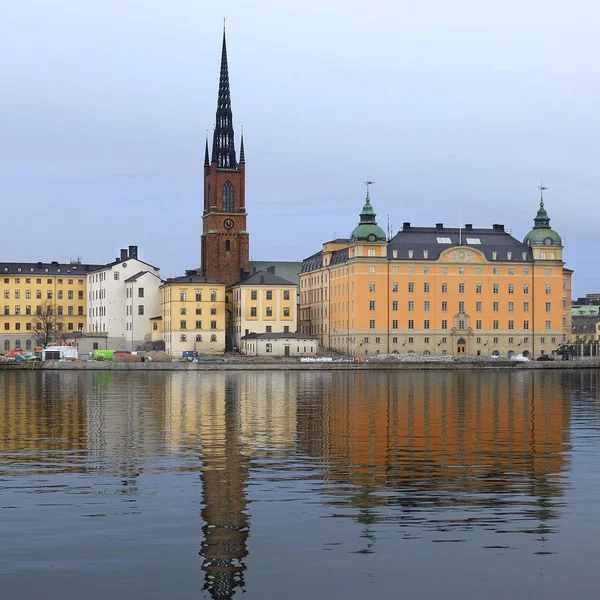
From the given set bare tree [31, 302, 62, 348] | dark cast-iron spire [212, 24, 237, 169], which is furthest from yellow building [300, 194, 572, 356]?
bare tree [31, 302, 62, 348]

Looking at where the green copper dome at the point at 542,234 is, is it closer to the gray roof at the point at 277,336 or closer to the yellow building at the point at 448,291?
the yellow building at the point at 448,291

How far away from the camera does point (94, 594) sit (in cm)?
1711

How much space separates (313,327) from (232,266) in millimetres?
16537

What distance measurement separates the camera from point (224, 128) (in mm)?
163250

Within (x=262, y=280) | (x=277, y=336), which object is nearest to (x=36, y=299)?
(x=262, y=280)

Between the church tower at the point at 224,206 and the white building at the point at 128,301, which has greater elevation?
the church tower at the point at 224,206

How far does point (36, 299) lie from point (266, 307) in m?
48.0

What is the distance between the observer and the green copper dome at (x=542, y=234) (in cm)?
14938

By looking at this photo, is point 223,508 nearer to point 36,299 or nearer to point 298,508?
point 298,508

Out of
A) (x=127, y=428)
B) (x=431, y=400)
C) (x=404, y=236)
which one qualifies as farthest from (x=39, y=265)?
(x=127, y=428)

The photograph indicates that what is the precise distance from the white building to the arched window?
547 inches

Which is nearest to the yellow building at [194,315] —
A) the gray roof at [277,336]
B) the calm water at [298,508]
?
→ the gray roof at [277,336]

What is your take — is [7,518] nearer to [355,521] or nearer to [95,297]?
[355,521]

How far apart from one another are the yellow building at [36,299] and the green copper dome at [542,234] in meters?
69.6
